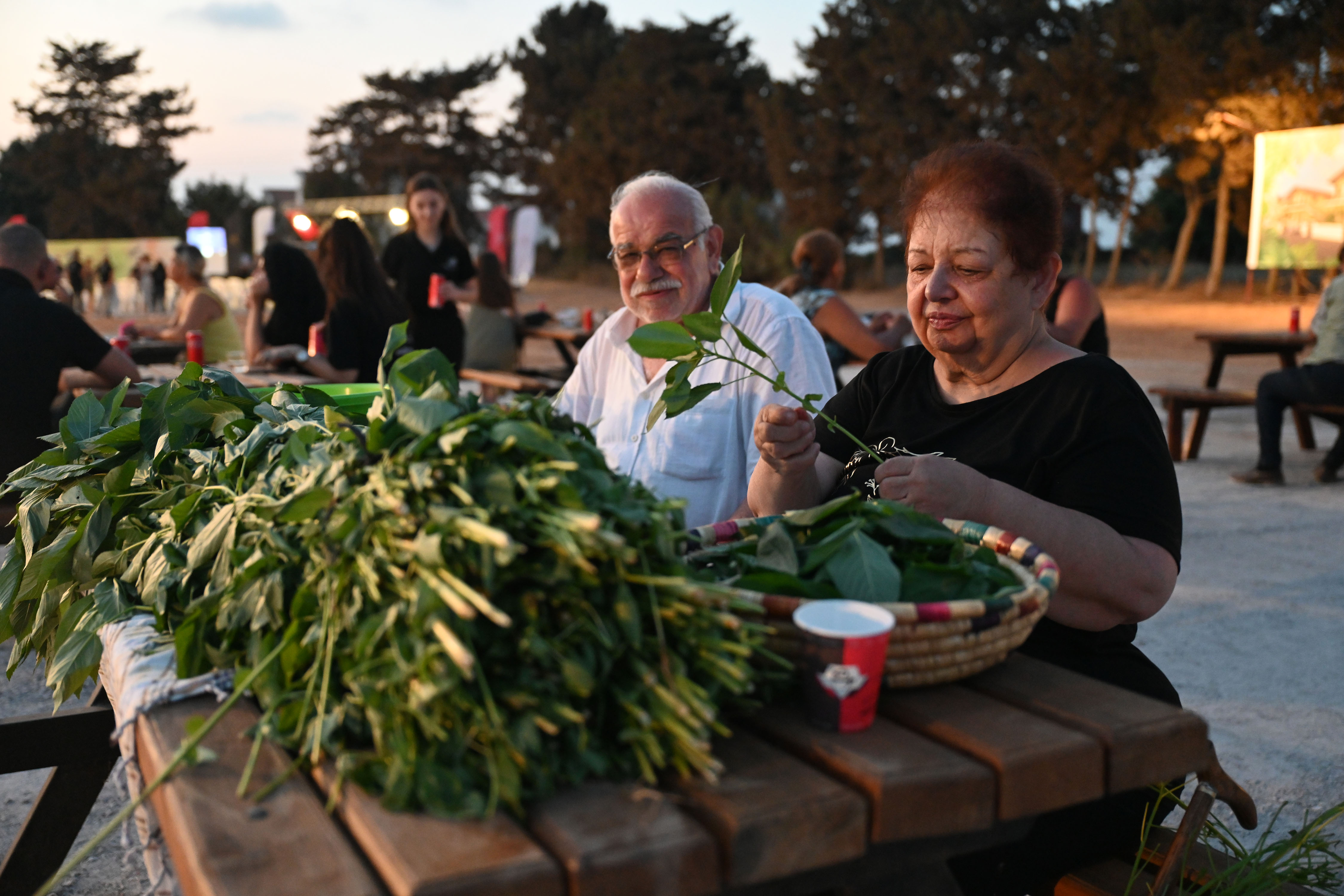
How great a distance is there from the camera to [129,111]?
4928 cm

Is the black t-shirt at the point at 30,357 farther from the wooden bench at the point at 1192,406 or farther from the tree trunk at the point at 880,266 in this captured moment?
the tree trunk at the point at 880,266

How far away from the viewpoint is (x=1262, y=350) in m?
8.38

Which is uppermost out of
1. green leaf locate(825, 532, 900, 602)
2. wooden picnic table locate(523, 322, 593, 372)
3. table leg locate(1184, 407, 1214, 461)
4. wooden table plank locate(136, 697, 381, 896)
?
green leaf locate(825, 532, 900, 602)

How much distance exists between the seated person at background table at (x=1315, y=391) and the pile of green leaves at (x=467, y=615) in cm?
657

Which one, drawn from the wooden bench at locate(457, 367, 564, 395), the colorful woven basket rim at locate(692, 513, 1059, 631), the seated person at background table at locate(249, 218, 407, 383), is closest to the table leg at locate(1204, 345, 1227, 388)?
the wooden bench at locate(457, 367, 564, 395)

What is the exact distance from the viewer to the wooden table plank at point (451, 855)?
829 millimetres

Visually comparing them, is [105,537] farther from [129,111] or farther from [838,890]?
[129,111]

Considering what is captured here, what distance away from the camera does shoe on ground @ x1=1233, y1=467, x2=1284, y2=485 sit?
6.57 metres

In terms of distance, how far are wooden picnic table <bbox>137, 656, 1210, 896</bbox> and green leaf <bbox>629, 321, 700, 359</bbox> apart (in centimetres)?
48

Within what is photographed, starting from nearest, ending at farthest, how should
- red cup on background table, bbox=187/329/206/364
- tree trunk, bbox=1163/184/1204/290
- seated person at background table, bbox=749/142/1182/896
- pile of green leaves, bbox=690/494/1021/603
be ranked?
1. pile of green leaves, bbox=690/494/1021/603
2. seated person at background table, bbox=749/142/1182/896
3. red cup on background table, bbox=187/329/206/364
4. tree trunk, bbox=1163/184/1204/290

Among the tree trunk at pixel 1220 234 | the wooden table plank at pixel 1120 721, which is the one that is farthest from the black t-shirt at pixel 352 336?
the tree trunk at pixel 1220 234

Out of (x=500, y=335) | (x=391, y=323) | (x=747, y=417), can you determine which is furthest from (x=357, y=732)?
(x=500, y=335)

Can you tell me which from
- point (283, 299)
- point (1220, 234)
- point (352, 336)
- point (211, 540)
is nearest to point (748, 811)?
point (211, 540)

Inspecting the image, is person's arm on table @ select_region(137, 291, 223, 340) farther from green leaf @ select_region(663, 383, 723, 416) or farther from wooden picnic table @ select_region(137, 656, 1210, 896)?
wooden picnic table @ select_region(137, 656, 1210, 896)
